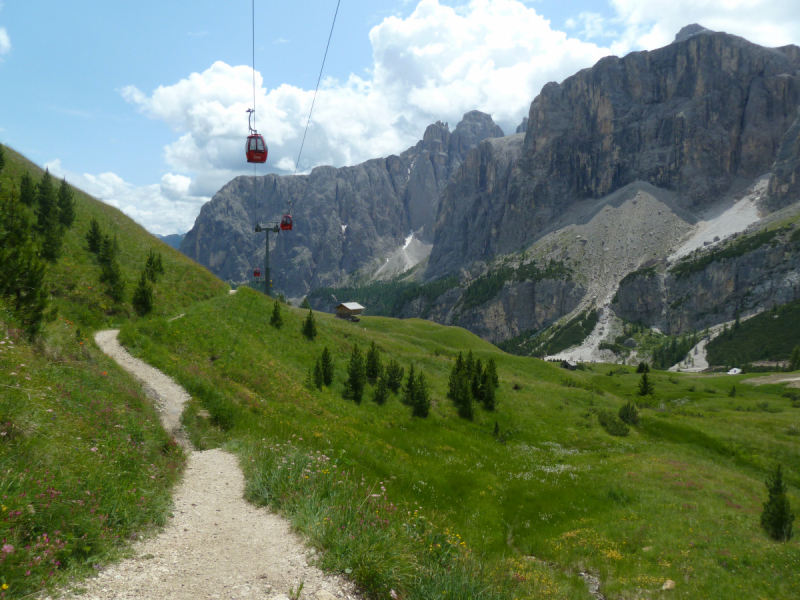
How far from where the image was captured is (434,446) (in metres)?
24.3

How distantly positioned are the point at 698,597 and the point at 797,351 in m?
146

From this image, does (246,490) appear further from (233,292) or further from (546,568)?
(233,292)

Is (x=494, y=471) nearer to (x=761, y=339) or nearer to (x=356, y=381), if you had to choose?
(x=356, y=381)

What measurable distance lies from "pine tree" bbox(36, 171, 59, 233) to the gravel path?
88.3 feet

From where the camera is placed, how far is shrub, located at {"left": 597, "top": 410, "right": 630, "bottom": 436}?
37188 millimetres

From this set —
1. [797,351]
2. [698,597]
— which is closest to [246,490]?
[698,597]

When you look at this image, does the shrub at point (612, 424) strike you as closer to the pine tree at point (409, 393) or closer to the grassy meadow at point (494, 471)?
the grassy meadow at point (494, 471)

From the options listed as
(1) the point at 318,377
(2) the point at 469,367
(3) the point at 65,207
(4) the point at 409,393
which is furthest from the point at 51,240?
(2) the point at 469,367

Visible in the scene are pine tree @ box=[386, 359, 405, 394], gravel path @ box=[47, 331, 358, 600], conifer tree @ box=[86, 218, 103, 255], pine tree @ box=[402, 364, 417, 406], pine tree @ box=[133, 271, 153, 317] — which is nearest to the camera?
gravel path @ box=[47, 331, 358, 600]

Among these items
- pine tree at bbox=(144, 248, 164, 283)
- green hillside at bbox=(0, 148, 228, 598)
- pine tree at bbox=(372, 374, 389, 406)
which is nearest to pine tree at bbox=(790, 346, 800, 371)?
pine tree at bbox=(372, 374, 389, 406)

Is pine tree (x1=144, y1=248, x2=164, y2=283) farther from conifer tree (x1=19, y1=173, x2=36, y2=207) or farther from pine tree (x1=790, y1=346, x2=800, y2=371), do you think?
pine tree (x1=790, y1=346, x2=800, y2=371)

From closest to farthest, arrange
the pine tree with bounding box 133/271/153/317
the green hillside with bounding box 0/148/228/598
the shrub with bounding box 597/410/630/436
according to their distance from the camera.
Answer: the green hillside with bounding box 0/148/228/598 < the pine tree with bounding box 133/271/153/317 < the shrub with bounding box 597/410/630/436

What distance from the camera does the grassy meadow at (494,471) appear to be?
10.6m

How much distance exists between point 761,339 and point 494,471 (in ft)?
572
